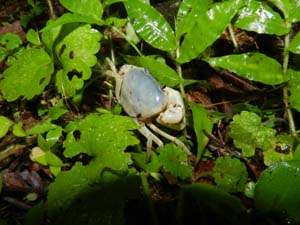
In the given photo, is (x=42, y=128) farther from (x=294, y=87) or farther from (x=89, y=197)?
(x=294, y=87)

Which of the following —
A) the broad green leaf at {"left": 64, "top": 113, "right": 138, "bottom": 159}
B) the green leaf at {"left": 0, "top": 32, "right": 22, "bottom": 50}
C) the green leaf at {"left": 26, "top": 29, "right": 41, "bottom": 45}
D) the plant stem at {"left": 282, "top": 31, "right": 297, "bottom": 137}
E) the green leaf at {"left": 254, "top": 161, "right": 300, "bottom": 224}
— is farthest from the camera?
the green leaf at {"left": 0, "top": 32, "right": 22, "bottom": 50}

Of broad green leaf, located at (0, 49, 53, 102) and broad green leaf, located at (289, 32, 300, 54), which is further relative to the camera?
broad green leaf, located at (0, 49, 53, 102)

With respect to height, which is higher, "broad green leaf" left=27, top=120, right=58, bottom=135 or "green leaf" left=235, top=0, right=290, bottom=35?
"green leaf" left=235, top=0, right=290, bottom=35

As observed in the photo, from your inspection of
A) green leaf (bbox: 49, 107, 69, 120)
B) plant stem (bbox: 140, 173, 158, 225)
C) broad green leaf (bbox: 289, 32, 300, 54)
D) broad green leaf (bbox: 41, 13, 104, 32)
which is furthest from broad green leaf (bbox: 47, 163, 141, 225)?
broad green leaf (bbox: 289, 32, 300, 54)

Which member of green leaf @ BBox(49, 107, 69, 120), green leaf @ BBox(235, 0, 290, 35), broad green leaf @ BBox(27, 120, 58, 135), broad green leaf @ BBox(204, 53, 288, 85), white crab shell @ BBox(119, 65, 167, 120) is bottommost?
broad green leaf @ BBox(27, 120, 58, 135)

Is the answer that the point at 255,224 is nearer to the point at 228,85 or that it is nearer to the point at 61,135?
the point at 228,85

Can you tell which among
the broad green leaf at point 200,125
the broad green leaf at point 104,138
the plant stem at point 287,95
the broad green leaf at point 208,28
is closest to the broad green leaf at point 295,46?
the plant stem at point 287,95

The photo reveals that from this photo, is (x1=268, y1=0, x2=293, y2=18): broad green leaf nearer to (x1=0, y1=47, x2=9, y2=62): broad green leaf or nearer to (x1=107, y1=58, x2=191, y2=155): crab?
(x1=107, y1=58, x2=191, y2=155): crab
